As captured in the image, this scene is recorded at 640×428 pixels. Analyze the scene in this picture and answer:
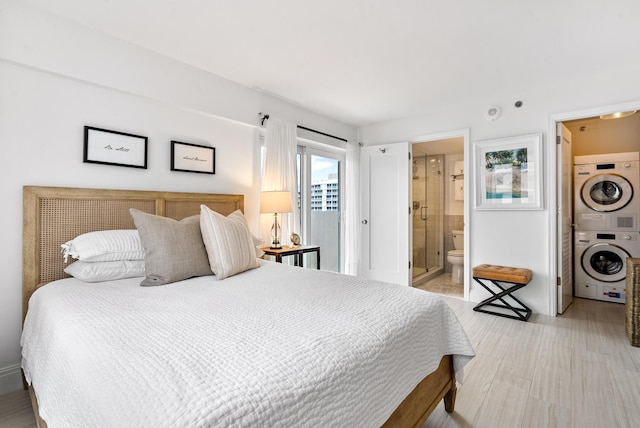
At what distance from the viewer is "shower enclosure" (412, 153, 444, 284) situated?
18.0 ft

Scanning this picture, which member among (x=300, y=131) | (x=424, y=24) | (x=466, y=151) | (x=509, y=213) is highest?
(x=424, y=24)

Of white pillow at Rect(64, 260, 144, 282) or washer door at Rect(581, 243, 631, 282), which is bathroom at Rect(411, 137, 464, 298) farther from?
white pillow at Rect(64, 260, 144, 282)

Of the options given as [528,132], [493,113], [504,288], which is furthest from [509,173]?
[504,288]

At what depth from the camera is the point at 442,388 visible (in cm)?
165

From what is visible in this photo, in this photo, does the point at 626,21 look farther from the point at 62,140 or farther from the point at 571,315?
the point at 62,140

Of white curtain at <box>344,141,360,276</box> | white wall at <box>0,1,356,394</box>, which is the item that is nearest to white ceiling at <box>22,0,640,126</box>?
white wall at <box>0,1,356,394</box>

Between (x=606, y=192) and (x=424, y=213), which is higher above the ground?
(x=606, y=192)

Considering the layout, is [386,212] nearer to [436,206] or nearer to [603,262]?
[436,206]

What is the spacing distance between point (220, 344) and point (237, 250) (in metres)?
1.18

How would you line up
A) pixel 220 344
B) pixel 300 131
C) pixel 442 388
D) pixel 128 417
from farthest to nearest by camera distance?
pixel 300 131, pixel 442 388, pixel 220 344, pixel 128 417

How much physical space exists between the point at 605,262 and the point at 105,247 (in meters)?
5.30

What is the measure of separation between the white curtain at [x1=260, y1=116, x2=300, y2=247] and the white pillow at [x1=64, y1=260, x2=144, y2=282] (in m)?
1.53

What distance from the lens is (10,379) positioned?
1.97 meters

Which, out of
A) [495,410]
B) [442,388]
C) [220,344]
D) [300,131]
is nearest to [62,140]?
[220,344]
